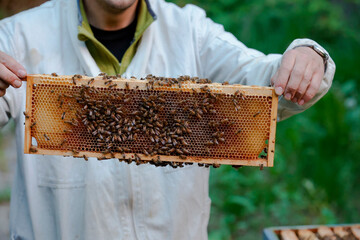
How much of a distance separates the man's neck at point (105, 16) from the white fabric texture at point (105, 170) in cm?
16

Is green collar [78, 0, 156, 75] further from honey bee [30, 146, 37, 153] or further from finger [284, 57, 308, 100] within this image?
finger [284, 57, 308, 100]

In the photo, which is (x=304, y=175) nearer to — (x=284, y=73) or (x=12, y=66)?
(x=284, y=73)

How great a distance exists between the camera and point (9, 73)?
2553 mm

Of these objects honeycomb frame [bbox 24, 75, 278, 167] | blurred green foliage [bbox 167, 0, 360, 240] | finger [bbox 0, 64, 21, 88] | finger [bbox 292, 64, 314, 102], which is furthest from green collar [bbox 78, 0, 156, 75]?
blurred green foliage [bbox 167, 0, 360, 240]

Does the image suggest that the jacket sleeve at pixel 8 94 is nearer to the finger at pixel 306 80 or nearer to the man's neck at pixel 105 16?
the man's neck at pixel 105 16

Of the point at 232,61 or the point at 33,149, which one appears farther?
the point at 232,61

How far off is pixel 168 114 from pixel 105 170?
2.67 ft

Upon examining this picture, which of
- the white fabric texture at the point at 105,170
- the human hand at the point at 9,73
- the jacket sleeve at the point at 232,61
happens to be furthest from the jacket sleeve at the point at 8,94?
the jacket sleeve at the point at 232,61

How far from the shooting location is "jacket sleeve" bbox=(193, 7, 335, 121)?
3.06 m

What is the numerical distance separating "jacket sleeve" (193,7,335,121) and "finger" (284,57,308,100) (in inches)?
12.5

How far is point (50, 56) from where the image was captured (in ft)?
10.6

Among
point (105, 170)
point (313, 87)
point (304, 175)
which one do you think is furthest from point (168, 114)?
point (304, 175)

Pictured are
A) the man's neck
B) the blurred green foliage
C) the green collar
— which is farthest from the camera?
the blurred green foliage

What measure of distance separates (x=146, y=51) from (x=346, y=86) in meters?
5.21
